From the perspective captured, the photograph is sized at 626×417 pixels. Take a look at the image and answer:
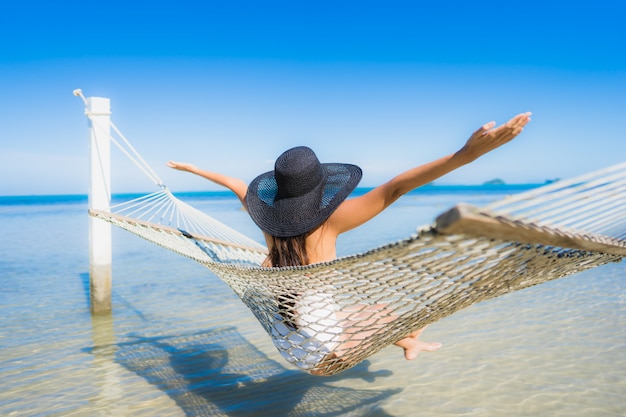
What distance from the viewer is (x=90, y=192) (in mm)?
3742

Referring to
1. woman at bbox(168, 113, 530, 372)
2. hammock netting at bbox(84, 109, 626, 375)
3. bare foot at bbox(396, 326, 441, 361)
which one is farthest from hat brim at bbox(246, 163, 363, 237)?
bare foot at bbox(396, 326, 441, 361)

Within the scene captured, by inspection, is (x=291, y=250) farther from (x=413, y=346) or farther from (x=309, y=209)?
(x=413, y=346)

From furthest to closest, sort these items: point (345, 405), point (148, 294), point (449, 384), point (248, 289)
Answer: point (148, 294) → point (449, 384) → point (345, 405) → point (248, 289)

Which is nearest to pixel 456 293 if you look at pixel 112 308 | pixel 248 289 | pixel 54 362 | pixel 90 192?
pixel 248 289

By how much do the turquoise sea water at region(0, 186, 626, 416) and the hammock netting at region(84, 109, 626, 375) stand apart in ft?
2.58

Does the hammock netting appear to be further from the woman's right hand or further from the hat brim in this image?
the woman's right hand

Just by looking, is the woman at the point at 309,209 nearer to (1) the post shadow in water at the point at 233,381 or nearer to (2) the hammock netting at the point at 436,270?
(2) the hammock netting at the point at 436,270

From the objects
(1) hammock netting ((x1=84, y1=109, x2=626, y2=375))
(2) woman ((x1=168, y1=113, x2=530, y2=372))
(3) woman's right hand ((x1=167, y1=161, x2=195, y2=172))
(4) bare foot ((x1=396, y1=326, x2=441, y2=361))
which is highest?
(3) woman's right hand ((x1=167, y1=161, x2=195, y2=172))

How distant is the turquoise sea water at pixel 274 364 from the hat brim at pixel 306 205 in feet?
3.59

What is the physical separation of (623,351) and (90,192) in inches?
150

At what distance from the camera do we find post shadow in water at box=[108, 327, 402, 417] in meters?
2.52

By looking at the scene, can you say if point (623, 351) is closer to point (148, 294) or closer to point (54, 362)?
point (54, 362)

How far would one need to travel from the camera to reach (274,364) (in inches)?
121

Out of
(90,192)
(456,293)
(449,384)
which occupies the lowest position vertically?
(449,384)
